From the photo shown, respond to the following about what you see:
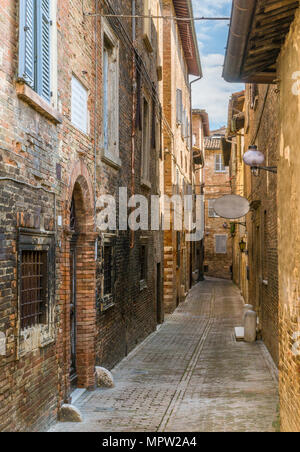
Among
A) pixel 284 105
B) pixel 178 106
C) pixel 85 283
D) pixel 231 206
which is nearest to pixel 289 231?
pixel 284 105

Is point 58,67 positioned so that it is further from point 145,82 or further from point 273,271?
point 145,82

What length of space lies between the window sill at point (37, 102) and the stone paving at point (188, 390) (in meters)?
3.56

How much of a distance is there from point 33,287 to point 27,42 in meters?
2.52

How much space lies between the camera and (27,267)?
242 inches

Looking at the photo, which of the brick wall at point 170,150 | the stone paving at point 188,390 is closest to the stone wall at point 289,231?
the stone paving at point 188,390

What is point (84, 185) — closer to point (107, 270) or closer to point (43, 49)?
point (107, 270)

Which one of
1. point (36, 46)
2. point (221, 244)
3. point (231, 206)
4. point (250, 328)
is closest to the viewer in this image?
point (36, 46)

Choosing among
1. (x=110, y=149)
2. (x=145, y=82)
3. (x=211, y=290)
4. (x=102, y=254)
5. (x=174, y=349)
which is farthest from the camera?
(x=211, y=290)

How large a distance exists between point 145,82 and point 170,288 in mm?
9200

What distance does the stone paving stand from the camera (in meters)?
7.24

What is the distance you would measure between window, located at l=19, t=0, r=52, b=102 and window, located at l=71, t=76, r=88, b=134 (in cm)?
121

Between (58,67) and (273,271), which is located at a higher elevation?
(58,67)

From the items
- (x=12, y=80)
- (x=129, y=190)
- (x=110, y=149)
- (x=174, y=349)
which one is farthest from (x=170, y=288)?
(x=12, y=80)

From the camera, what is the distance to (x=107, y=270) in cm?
1052
